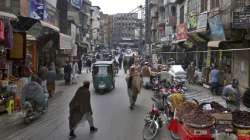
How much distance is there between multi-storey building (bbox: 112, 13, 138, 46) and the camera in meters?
135

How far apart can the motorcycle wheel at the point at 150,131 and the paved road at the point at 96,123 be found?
13.9 inches

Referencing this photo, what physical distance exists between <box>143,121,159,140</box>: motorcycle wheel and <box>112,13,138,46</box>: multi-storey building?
385 ft

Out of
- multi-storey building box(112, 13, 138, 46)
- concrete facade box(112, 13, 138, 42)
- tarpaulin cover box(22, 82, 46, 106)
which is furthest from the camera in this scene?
multi-storey building box(112, 13, 138, 46)

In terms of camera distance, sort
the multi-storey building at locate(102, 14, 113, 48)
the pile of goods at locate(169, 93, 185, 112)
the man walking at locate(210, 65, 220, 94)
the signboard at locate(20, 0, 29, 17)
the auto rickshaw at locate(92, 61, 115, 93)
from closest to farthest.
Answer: the pile of goods at locate(169, 93, 185, 112) < the man walking at locate(210, 65, 220, 94) < the signboard at locate(20, 0, 29, 17) < the auto rickshaw at locate(92, 61, 115, 93) < the multi-storey building at locate(102, 14, 113, 48)

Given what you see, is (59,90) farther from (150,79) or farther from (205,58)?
(205,58)

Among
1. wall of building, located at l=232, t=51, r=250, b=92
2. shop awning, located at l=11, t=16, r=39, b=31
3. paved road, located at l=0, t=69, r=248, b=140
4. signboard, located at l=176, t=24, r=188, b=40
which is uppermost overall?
signboard, located at l=176, t=24, r=188, b=40

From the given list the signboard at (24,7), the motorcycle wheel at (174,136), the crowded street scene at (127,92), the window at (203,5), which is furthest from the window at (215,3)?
the motorcycle wheel at (174,136)

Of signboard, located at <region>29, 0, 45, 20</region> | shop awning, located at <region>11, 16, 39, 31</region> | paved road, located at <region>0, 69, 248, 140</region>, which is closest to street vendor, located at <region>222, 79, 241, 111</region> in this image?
paved road, located at <region>0, 69, 248, 140</region>

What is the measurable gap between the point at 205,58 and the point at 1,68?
19.2 metres

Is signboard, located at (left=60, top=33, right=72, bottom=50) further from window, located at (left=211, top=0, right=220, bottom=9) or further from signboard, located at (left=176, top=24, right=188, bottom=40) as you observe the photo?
signboard, located at (left=176, top=24, right=188, bottom=40)

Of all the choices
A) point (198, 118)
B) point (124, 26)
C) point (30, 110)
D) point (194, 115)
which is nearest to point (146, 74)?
point (30, 110)

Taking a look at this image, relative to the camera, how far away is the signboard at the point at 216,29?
89.1 feet

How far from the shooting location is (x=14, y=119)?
709 inches

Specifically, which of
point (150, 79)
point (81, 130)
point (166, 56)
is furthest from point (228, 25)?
point (166, 56)
